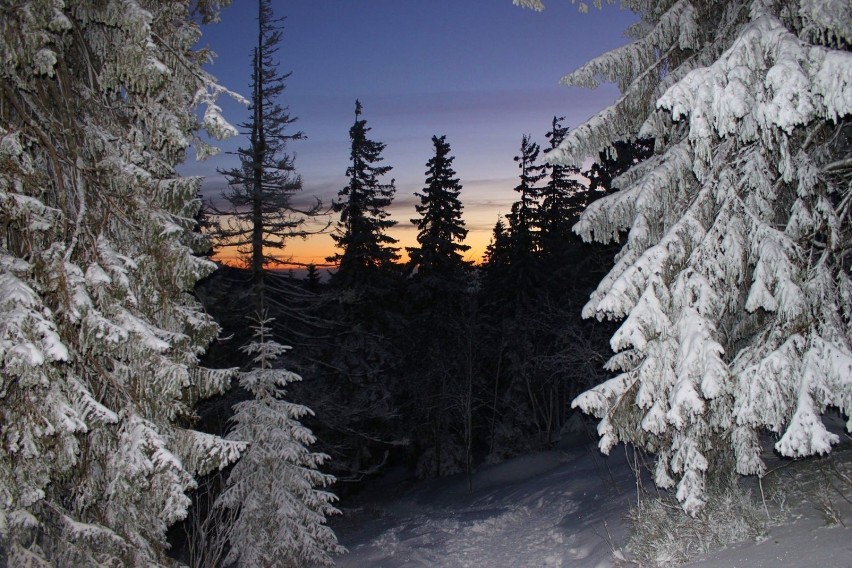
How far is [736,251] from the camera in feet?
19.9

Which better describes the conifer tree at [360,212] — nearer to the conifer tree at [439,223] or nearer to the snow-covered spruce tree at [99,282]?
the conifer tree at [439,223]

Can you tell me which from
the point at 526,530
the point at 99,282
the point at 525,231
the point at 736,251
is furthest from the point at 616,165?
the point at 99,282

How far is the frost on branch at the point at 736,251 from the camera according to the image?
5.16 m

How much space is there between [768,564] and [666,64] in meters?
6.57

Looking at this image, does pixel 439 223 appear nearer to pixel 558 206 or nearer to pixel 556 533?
pixel 558 206

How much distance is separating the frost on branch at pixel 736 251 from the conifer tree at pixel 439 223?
21.8 metres

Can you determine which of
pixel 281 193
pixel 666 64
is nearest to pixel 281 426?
pixel 281 193

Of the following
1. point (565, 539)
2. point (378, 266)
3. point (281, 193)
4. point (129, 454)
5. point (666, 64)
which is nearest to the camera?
point (129, 454)

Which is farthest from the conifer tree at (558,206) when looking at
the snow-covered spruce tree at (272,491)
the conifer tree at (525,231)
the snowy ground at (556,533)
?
the snow-covered spruce tree at (272,491)

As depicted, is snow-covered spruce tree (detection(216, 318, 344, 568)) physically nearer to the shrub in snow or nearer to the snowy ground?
the snowy ground

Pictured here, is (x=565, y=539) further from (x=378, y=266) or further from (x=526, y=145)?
(x=526, y=145)

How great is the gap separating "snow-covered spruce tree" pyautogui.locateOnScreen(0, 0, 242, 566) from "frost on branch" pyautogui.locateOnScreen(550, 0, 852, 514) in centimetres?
500

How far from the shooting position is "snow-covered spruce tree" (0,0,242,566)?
16.4 ft

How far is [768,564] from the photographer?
5176 mm
